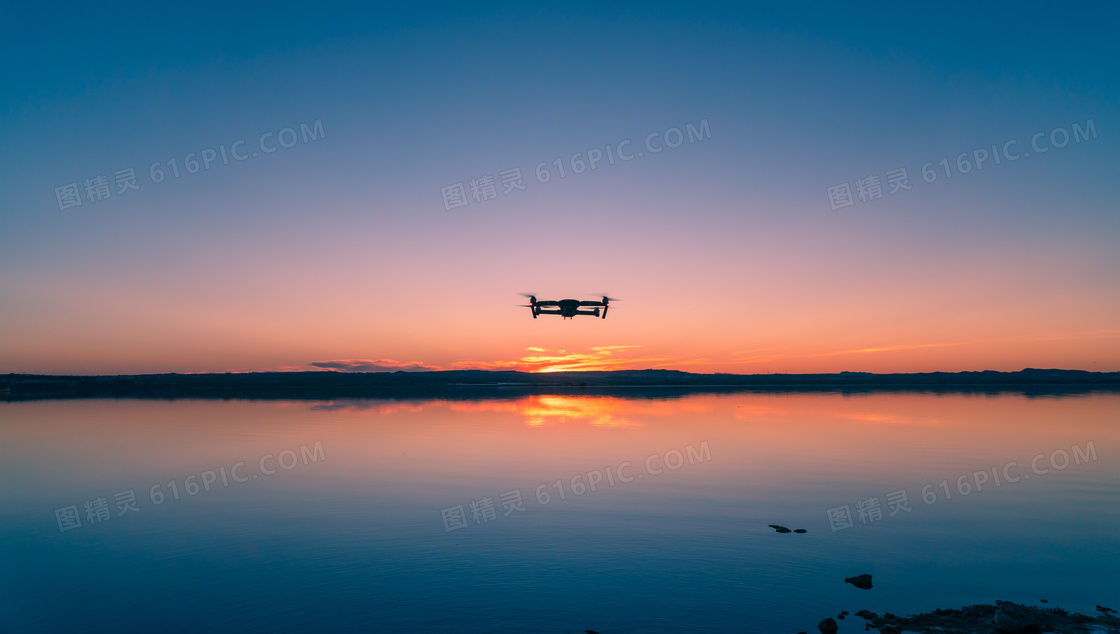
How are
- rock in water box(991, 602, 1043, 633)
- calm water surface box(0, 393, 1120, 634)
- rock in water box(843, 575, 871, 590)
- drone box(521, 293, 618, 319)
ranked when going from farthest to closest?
drone box(521, 293, 618, 319) → rock in water box(843, 575, 871, 590) → calm water surface box(0, 393, 1120, 634) → rock in water box(991, 602, 1043, 633)

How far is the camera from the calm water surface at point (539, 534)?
1262 cm

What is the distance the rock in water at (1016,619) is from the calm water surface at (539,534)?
1504mm

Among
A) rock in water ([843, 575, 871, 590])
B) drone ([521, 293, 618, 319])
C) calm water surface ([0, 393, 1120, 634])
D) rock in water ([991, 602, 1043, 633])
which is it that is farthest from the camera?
drone ([521, 293, 618, 319])

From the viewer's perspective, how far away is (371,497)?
22.7 m

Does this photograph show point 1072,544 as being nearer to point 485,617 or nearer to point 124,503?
point 485,617

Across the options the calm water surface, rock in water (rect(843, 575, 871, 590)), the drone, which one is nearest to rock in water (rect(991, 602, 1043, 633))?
the calm water surface

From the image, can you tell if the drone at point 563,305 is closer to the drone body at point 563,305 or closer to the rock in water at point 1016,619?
the drone body at point 563,305

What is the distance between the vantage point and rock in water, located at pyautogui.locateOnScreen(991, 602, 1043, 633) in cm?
1116

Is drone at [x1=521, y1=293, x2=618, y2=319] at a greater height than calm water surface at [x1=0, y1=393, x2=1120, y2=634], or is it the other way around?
drone at [x1=521, y1=293, x2=618, y2=319]

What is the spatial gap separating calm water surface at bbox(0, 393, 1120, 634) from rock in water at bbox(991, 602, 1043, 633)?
1504 mm

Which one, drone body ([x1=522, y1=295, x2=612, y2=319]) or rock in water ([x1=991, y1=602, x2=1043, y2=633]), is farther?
drone body ([x1=522, y1=295, x2=612, y2=319])

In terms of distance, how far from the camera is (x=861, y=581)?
13.9 meters

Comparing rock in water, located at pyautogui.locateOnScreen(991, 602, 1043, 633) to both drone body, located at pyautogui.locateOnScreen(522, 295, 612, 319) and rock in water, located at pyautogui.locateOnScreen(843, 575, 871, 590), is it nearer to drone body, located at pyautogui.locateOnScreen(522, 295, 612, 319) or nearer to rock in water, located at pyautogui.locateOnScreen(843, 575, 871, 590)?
rock in water, located at pyautogui.locateOnScreen(843, 575, 871, 590)

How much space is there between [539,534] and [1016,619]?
1120 cm
